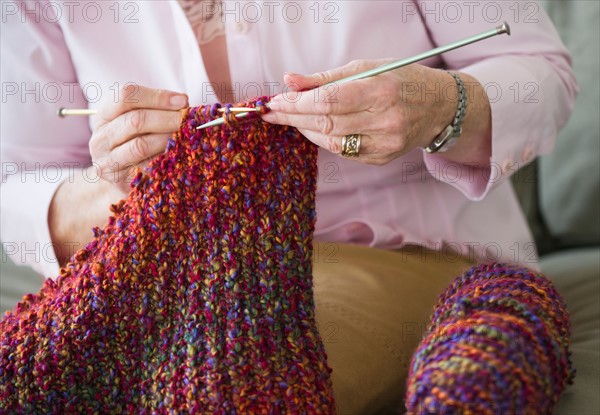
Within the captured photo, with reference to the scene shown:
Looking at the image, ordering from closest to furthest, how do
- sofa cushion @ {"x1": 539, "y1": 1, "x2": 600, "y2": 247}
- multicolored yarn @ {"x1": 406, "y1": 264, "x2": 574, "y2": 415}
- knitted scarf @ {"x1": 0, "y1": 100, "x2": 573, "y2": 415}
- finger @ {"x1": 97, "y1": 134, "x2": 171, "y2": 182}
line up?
multicolored yarn @ {"x1": 406, "y1": 264, "x2": 574, "y2": 415}
knitted scarf @ {"x1": 0, "y1": 100, "x2": 573, "y2": 415}
finger @ {"x1": 97, "y1": 134, "x2": 171, "y2": 182}
sofa cushion @ {"x1": 539, "y1": 1, "x2": 600, "y2": 247}

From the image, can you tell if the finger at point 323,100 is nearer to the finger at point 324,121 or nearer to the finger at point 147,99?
the finger at point 324,121

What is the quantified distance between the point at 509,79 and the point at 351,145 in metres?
0.32

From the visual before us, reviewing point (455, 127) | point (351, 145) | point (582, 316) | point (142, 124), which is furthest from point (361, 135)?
point (582, 316)

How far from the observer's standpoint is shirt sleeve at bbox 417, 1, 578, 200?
3.20 feet

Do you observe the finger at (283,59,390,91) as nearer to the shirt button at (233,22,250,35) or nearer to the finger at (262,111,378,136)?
the finger at (262,111,378,136)

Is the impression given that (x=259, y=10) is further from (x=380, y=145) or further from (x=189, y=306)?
(x=189, y=306)

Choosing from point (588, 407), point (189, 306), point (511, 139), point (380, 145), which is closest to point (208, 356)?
point (189, 306)

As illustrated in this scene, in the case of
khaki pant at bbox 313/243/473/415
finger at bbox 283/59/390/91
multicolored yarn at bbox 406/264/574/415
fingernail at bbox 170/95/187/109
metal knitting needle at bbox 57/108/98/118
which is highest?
finger at bbox 283/59/390/91

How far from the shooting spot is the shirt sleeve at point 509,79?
98 cm

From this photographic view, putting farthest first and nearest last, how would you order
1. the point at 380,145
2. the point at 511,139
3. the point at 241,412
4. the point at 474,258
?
the point at 474,258 < the point at 511,139 < the point at 380,145 < the point at 241,412

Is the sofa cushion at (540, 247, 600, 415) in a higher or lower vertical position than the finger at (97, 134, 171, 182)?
lower

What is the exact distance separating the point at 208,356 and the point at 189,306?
6 centimetres

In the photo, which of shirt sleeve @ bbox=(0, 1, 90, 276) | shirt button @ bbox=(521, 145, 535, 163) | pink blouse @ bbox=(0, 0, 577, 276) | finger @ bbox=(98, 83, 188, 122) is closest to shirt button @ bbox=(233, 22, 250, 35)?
pink blouse @ bbox=(0, 0, 577, 276)

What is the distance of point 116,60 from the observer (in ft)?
3.51
